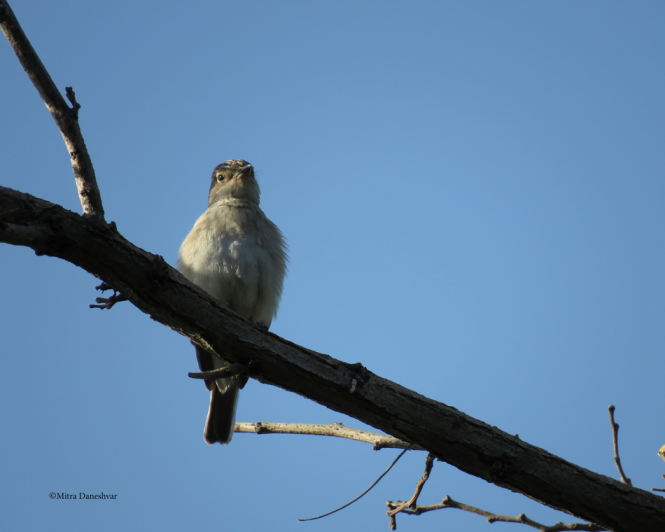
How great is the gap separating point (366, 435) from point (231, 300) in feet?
8.17

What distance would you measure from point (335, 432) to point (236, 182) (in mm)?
4083

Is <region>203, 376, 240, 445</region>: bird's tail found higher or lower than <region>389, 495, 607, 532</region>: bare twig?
higher

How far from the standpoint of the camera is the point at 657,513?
10.3ft

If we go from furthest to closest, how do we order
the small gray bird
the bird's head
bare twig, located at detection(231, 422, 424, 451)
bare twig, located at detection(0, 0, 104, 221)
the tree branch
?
the bird's head
the small gray bird
bare twig, located at detection(231, 422, 424, 451)
bare twig, located at detection(0, 0, 104, 221)
the tree branch

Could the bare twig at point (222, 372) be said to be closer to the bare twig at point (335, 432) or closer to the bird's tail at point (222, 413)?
the bare twig at point (335, 432)

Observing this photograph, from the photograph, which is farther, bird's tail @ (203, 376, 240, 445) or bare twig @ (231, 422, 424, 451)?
bird's tail @ (203, 376, 240, 445)

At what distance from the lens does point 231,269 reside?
19.4 feet

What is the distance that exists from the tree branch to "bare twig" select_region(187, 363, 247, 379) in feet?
0.28

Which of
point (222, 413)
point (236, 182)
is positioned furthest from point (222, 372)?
point (236, 182)

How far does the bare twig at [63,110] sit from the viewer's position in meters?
3.19

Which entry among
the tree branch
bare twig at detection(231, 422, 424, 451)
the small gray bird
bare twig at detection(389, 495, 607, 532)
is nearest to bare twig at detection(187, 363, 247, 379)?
the tree branch

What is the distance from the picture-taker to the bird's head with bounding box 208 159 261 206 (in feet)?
24.1

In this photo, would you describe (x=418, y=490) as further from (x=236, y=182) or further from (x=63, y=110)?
(x=236, y=182)

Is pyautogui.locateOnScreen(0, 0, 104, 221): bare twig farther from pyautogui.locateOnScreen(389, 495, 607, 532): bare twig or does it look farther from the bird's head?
the bird's head
